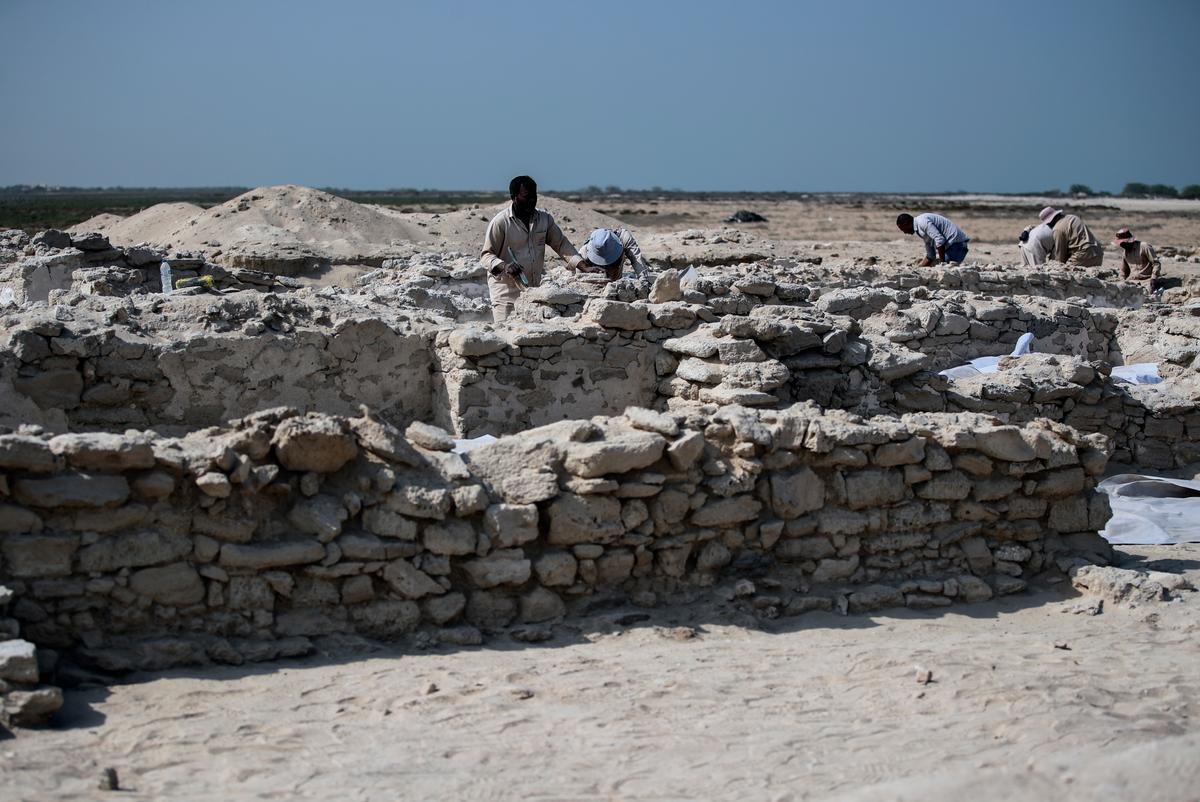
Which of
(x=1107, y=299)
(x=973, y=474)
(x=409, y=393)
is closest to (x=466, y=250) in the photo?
(x=1107, y=299)

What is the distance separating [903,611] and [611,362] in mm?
2766

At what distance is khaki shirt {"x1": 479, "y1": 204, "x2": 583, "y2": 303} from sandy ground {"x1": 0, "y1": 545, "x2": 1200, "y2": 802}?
15.2 ft

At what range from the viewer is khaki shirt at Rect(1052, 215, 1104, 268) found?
48.3 ft

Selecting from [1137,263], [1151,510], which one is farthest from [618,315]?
[1137,263]

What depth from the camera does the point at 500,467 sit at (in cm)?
466

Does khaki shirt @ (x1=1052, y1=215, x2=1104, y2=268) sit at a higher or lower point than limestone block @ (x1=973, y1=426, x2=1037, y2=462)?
higher

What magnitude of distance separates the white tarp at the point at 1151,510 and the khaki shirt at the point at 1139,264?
25.5 ft

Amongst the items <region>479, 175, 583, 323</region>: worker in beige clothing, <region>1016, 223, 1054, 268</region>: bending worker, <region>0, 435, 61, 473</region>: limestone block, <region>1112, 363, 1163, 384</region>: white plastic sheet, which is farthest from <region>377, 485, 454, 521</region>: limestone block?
<region>1016, 223, 1054, 268</region>: bending worker

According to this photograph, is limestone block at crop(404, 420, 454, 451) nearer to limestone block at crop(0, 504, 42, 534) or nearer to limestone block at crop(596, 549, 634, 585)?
limestone block at crop(596, 549, 634, 585)

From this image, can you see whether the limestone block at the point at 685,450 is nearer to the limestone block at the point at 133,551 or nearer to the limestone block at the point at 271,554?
the limestone block at the point at 271,554

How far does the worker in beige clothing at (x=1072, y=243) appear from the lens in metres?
14.7

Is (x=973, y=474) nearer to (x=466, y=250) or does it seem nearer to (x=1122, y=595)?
(x=1122, y=595)

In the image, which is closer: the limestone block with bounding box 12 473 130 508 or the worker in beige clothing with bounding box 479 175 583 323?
the limestone block with bounding box 12 473 130 508

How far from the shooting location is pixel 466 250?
796 inches
